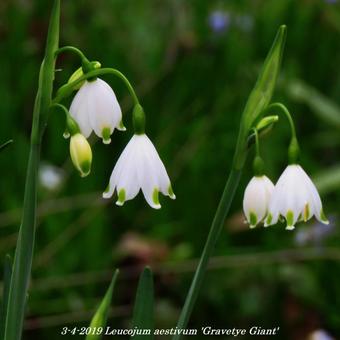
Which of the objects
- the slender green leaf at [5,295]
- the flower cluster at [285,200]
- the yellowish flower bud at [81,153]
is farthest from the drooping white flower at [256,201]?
the slender green leaf at [5,295]

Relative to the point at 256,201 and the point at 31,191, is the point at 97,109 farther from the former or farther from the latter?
the point at 256,201

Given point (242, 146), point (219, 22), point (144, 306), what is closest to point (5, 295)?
point (144, 306)

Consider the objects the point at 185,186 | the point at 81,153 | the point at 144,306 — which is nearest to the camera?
the point at 81,153

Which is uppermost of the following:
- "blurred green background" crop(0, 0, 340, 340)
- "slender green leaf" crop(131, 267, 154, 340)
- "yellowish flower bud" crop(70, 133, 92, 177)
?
"blurred green background" crop(0, 0, 340, 340)

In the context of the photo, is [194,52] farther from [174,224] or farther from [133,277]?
[133,277]

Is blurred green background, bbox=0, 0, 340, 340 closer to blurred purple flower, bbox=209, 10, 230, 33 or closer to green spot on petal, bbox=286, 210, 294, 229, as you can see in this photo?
blurred purple flower, bbox=209, 10, 230, 33

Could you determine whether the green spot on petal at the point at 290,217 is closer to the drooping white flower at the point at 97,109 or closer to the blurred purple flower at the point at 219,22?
the drooping white flower at the point at 97,109

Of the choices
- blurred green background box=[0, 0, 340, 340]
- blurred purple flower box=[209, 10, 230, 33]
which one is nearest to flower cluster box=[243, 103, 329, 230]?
blurred green background box=[0, 0, 340, 340]
